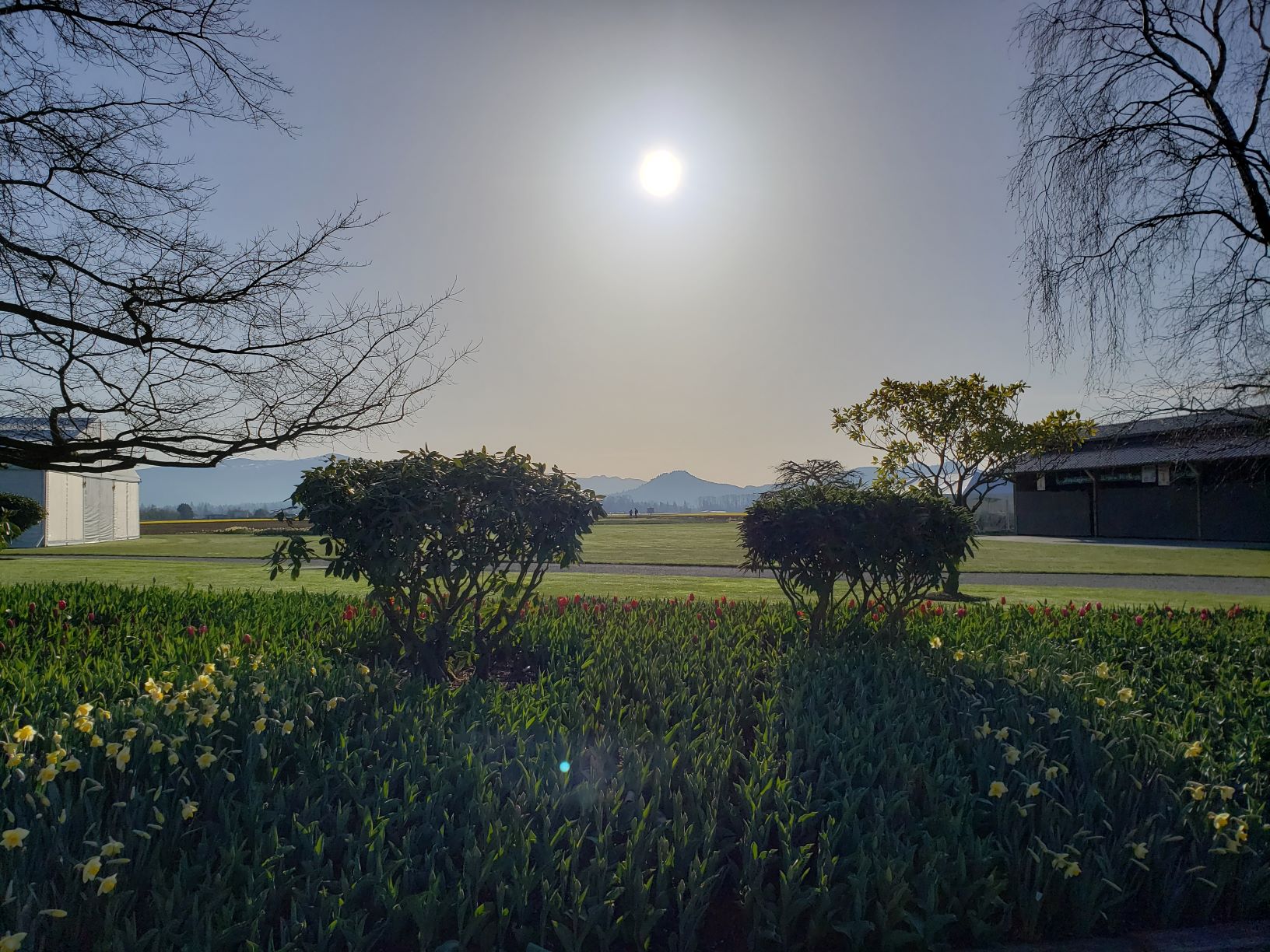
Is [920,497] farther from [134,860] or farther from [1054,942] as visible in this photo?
[134,860]

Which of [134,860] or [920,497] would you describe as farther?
[920,497]

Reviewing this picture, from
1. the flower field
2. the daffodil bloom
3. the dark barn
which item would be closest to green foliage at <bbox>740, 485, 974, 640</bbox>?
the flower field

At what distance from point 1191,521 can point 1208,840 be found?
1275 inches

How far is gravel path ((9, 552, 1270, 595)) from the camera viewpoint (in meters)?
13.0

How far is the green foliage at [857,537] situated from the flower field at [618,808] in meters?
1.23

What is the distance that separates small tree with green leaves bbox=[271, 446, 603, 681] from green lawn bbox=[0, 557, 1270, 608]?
5201 millimetres

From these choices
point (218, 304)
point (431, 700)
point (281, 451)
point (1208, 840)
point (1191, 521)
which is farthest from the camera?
point (1191, 521)

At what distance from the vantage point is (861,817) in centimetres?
293

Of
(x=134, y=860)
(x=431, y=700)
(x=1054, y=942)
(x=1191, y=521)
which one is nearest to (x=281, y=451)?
(x=431, y=700)

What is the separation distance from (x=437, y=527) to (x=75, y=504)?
104ft

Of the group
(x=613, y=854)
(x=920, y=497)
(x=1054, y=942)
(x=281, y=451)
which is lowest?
(x=1054, y=942)

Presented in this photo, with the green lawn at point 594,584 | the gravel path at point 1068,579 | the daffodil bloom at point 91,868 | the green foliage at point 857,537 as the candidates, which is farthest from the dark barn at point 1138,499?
the daffodil bloom at point 91,868

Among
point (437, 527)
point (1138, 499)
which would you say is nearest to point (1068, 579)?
point (437, 527)

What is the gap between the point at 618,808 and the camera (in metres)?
2.72
